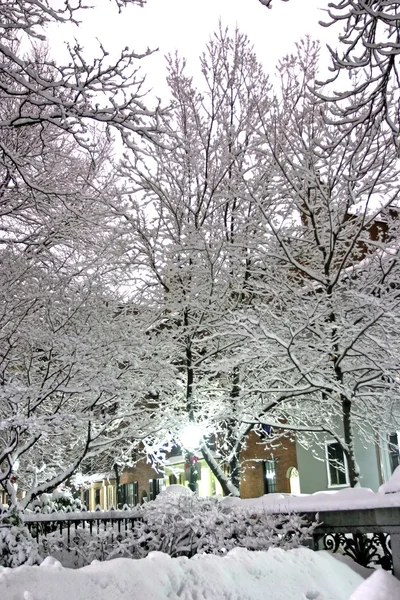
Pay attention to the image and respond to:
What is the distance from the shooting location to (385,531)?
862 centimetres

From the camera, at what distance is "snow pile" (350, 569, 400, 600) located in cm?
711

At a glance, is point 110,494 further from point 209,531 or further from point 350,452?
point 209,531

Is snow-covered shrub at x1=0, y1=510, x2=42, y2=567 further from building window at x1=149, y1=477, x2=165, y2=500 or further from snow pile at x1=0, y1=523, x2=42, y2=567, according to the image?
building window at x1=149, y1=477, x2=165, y2=500

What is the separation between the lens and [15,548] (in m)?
8.27

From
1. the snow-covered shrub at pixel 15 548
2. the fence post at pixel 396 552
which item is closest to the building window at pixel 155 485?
the snow-covered shrub at pixel 15 548

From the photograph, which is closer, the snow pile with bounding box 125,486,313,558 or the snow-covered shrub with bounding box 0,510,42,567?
the snow-covered shrub with bounding box 0,510,42,567

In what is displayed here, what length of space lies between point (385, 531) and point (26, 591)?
5.79 m

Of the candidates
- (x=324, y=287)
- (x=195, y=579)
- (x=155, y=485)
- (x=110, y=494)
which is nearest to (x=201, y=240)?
(x=324, y=287)

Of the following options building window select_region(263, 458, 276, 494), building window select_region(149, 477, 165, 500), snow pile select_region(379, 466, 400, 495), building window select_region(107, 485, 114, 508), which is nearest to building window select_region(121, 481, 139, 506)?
building window select_region(149, 477, 165, 500)

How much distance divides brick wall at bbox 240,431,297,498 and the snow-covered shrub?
1759 centimetres

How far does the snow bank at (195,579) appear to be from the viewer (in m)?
4.87

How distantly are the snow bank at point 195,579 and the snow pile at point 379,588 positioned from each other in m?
0.26

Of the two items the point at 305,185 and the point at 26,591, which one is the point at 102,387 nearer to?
the point at 305,185

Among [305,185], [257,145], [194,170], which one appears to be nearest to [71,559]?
[305,185]
